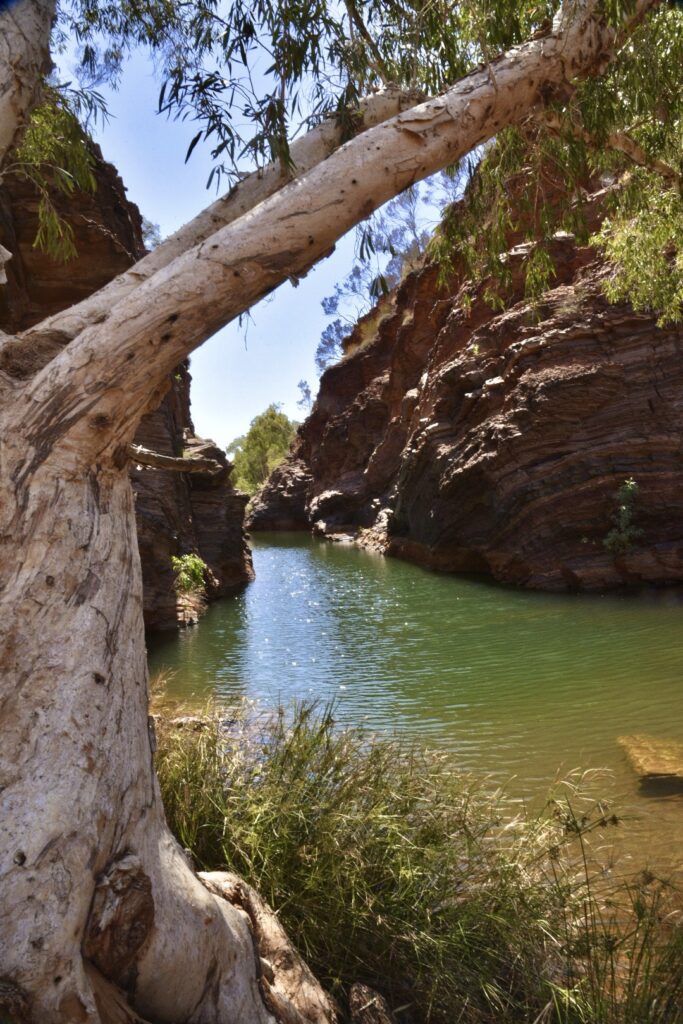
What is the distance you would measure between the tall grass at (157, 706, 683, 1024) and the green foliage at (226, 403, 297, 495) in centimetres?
7005

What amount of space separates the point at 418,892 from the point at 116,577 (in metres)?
1.71

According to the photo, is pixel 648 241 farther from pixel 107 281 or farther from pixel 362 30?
pixel 107 281

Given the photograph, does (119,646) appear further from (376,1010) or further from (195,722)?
(195,722)

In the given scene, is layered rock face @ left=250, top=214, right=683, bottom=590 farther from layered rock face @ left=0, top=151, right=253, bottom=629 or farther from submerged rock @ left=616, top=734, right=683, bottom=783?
submerged rock @ left=616, top=734, right=683, bottom=783

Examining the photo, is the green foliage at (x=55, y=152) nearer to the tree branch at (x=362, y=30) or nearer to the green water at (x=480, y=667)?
the tree branch at (x=362, y=30)

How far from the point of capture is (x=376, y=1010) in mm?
2551

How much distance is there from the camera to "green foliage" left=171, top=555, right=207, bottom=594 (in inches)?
687

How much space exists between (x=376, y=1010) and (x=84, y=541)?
1837mm

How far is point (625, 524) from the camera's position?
1709 cm

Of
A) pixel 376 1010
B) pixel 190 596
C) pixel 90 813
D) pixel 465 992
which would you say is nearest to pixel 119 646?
pixel 90 813

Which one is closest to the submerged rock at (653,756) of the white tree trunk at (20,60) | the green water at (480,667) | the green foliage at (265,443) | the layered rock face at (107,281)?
the green water at (480,667)

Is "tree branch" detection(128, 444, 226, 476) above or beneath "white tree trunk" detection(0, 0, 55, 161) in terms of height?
beneath

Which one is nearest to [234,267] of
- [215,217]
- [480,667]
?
[215,217]

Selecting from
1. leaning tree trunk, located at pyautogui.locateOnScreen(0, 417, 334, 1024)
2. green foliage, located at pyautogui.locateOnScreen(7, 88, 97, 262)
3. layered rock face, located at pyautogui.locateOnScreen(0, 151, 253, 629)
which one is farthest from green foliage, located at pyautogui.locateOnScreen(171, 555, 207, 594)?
leaning tree trunk, located at pyautogui.locateOnScreen(0, 417, 334, 1024)
